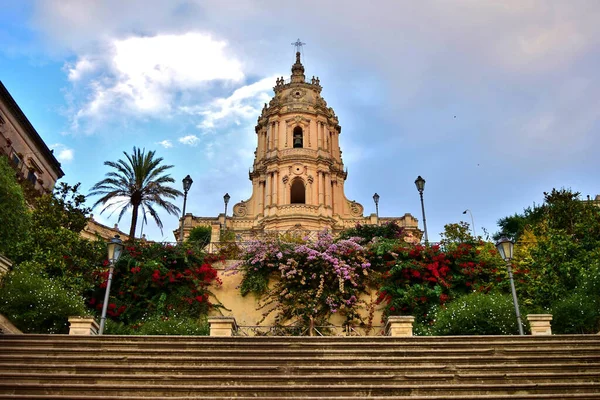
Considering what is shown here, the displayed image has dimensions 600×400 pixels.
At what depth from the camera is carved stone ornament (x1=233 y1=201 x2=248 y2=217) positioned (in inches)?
1817

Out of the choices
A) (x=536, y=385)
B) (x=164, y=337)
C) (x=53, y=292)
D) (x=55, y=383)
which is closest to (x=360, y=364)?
(x=536, y=385)

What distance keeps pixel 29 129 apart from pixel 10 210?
22385 millimetres

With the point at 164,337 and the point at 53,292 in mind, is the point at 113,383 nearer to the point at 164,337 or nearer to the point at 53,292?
the point at 164,337

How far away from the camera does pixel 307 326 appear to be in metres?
19.8

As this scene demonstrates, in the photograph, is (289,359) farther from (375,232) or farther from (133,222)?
(133,222)

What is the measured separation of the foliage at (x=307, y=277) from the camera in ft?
68.9

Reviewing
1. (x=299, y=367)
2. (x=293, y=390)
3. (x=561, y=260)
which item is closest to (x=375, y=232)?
(x=561, y=260)

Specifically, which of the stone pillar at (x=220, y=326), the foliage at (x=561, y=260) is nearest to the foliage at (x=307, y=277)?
the stone pillar at (x=220, y=326)

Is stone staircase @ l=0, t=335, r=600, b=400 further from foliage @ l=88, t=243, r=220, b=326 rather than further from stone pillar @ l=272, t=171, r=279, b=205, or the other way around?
stone pillar @ l=272, t=171, r=279, b=205

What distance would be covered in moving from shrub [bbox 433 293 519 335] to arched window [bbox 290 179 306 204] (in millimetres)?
30043

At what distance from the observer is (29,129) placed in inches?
1411

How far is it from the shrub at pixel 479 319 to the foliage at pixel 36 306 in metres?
11.4

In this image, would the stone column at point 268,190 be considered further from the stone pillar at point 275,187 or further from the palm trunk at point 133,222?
the palm trunk at point 133,222

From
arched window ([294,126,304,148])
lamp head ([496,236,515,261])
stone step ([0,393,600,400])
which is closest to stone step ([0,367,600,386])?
stone step ([0,393,600,400])
